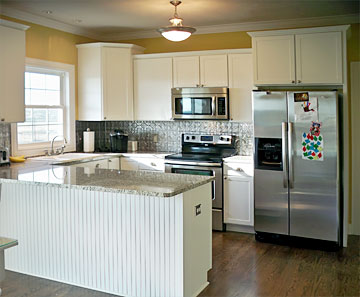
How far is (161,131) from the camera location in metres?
6.01

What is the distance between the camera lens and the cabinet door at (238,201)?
493cm

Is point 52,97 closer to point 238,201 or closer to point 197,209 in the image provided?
point 238,201

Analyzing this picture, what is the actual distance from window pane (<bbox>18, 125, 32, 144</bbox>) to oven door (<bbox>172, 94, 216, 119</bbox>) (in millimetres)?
1838

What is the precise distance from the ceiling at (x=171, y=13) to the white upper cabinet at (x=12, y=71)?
428 millimetres

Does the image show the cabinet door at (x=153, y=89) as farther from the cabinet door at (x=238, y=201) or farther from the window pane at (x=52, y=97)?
the cabinet door at (x=238, y=201)

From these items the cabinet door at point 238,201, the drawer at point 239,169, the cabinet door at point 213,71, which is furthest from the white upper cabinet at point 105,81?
the cabinet door at point 238,201

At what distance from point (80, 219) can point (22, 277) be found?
2.65 feet

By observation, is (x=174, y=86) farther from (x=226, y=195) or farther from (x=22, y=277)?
(x=22, y=277)

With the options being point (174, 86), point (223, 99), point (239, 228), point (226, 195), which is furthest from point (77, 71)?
point (239, 228)

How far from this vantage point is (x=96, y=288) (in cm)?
338

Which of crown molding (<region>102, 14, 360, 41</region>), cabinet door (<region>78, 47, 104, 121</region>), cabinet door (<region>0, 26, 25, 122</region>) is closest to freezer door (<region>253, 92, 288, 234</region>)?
crown molding (<region>102, 14, 360, 41</region>)

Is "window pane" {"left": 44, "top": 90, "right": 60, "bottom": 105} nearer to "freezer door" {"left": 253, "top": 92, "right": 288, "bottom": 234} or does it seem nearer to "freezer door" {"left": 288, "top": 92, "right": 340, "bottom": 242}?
"freezer door" {"left": 253, "top": 92, "right": 288, "bottom": 234}

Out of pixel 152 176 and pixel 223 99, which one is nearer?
pixel 152 176

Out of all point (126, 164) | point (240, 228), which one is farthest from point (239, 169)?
point (126, 164)
